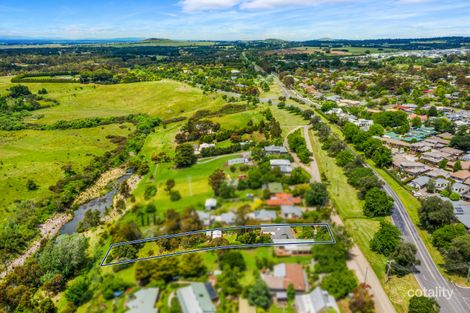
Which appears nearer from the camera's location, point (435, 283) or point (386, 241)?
point (435, 283)

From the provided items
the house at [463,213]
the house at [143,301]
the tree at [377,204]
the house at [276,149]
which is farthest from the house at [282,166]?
the house at [463,213]

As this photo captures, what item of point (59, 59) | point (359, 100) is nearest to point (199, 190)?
point (359, 100)

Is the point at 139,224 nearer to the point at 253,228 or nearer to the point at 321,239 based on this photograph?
the point at 253,228

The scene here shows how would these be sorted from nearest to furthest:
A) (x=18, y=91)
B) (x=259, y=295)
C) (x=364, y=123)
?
(x=259, y=295) → (x=364, y=123) → (x=18, y=91)

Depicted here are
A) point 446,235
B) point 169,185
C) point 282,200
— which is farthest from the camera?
point 446,235

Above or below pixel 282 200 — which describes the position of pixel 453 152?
below

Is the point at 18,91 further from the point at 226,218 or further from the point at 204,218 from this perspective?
the point at 226,218

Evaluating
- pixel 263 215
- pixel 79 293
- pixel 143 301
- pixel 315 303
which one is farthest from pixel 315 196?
pixel 79 293
